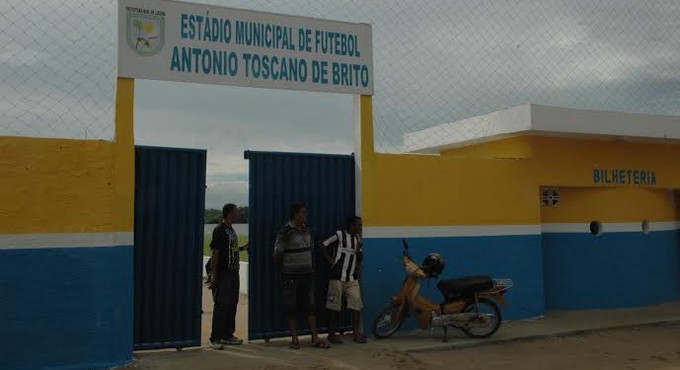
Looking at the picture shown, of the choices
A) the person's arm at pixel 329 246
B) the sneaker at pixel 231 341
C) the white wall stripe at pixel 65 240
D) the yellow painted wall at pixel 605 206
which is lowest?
the sneaker at pixel 231 341

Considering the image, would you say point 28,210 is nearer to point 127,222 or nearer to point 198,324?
point 127,222

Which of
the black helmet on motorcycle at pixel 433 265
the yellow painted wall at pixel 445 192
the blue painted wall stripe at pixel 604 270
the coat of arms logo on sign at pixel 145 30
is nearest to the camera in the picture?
the coat of arms logo on sign at pixel 145 30

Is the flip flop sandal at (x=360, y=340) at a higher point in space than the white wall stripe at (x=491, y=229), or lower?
lower

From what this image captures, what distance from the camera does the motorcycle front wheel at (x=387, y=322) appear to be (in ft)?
24.6

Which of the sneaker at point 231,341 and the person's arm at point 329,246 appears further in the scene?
the person's arm at point 329,246

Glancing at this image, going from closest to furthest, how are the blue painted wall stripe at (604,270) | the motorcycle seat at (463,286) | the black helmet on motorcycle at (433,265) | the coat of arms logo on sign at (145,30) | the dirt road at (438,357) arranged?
1. the dirt road at (438,357)
2. the coat of arms logo on sign at (145,30)
3. the black helmet on motorcycle at (433,265)
4. the motorcycle seat at (463,286)
5. the blue painted wall stripe at (604,270)

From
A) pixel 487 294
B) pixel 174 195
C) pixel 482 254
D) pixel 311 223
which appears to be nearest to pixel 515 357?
pixel 487 294

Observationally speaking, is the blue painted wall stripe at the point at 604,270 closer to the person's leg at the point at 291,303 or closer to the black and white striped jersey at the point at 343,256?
the black and white striped jersey at the point at 343,256

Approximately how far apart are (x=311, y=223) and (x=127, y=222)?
2263 millimetres

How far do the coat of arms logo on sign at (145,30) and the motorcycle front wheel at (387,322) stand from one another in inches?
161

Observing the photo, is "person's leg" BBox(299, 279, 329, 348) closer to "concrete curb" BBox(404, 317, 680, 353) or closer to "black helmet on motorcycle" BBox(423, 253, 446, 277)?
"concrete curb" BBox(404, 317, 680, 353)

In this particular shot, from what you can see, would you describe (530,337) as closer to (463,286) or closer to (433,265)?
(463,286)

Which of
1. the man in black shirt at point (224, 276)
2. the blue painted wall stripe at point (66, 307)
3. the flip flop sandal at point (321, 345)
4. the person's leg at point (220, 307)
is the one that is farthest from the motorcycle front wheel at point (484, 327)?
the blue painted wall stripe at point (66, 307)

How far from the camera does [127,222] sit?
634 cm
